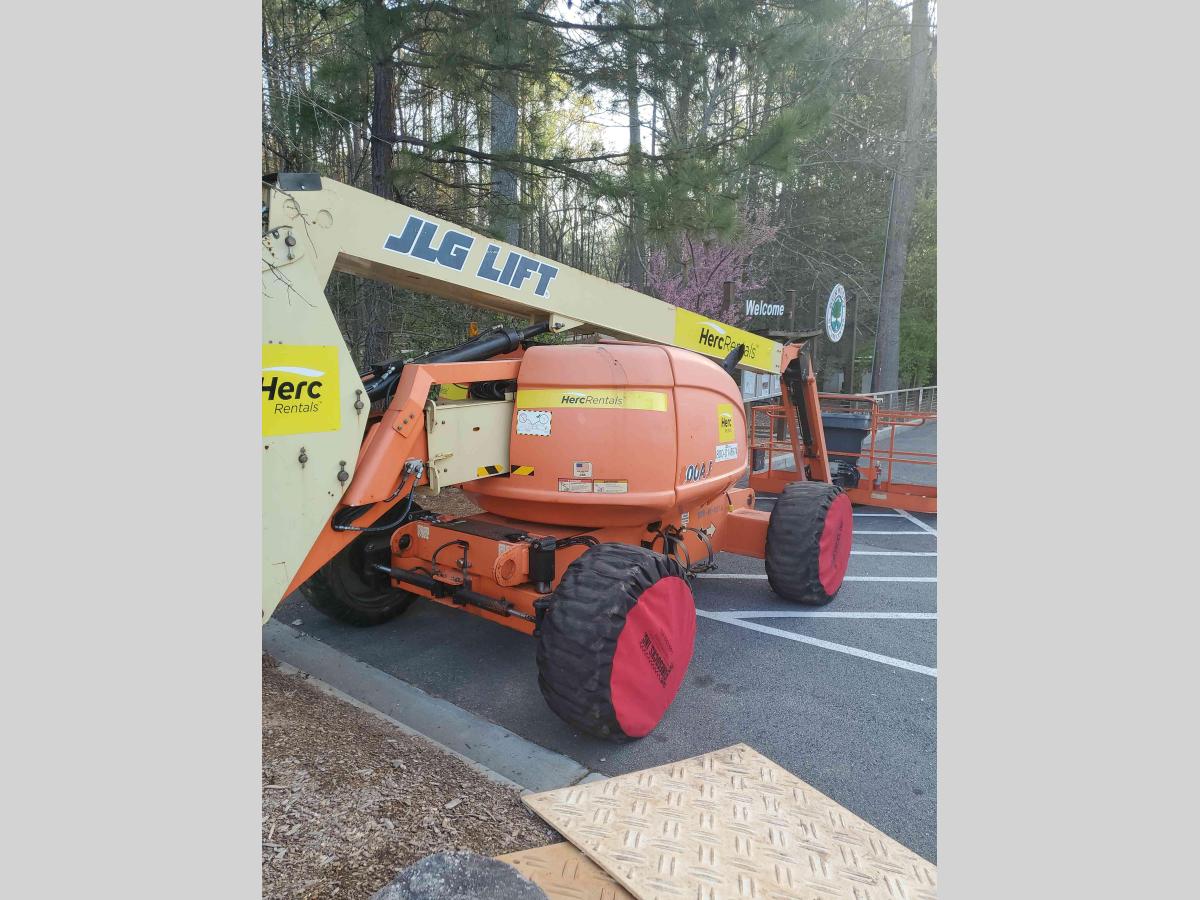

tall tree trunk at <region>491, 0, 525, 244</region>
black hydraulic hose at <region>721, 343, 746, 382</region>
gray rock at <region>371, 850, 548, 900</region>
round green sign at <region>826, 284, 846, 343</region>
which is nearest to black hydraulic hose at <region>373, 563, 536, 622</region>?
gray rock at <region>371, 850, 548, 900</region>

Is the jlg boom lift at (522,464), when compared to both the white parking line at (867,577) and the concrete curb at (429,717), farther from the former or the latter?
the white parking line at (867,577)

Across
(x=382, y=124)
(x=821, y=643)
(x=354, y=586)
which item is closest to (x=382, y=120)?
(x=382, y=124)

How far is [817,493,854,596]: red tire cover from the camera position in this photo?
234 inches

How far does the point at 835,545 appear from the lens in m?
6.16

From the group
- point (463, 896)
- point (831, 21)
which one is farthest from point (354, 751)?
point (831, 21)

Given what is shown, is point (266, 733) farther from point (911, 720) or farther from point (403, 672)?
point (911, 720)

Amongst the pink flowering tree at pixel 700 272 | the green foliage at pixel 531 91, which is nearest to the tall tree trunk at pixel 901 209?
the pink flowering tree at pixel 700 272

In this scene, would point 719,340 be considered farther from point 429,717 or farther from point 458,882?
point 458,882

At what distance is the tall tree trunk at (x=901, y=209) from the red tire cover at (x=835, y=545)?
14972 millimetres

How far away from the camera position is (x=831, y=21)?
7.20 metres

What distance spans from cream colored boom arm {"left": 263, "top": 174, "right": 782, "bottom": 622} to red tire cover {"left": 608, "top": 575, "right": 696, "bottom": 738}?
1.62 metres

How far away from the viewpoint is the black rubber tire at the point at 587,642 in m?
3.56

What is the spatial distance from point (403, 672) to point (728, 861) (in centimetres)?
265

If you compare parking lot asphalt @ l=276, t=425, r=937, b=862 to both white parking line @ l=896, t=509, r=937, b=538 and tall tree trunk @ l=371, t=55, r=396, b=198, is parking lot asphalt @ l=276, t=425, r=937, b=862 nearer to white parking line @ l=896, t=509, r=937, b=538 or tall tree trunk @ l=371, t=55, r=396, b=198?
white parking line @ l=896, t=509, r=937, b=538
